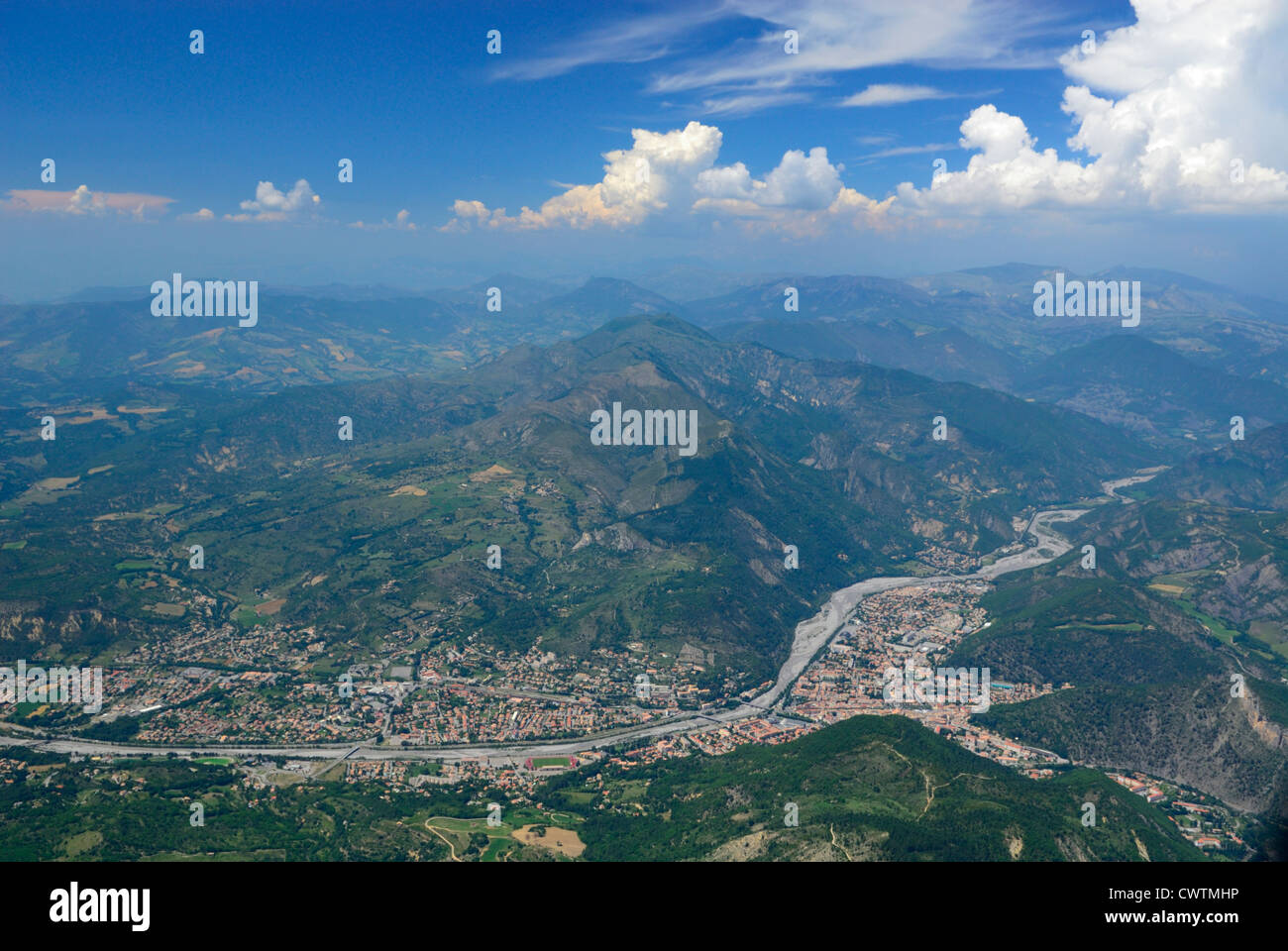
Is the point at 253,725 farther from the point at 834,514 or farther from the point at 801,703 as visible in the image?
the point at 834,514

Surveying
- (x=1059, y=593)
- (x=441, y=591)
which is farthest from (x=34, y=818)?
(x=1059, y=593)

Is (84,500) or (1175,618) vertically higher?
(84,500)

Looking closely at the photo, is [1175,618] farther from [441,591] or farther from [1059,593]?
[441,591]

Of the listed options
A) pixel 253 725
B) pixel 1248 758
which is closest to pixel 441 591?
pixel 253 725

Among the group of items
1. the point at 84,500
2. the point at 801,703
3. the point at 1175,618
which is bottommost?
the point at 801,703

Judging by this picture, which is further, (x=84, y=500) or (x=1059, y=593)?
(x=84, y=500)

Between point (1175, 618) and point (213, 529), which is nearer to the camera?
point (1175, 618)
